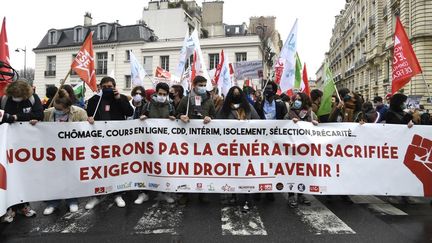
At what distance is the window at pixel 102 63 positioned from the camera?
43.1m

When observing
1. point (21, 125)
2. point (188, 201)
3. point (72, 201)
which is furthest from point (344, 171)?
point (21, 125)

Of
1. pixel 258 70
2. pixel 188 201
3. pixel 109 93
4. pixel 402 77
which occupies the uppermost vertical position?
pixel 258 70

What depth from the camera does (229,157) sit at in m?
5.93

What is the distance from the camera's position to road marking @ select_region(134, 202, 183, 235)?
4789 millimetres

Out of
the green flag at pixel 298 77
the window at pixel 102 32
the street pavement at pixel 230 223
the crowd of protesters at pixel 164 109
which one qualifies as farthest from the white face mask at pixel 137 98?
the window at pixel 102 32

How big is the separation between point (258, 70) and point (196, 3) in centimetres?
4433

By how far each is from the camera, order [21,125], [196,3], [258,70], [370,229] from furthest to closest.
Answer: [196,3] → [258,70] → [21,125] → [370,229]

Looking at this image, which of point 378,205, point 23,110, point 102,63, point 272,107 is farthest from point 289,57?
point 102,63

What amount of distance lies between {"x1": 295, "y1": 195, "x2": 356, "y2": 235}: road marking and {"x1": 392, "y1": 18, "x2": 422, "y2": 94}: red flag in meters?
2.85

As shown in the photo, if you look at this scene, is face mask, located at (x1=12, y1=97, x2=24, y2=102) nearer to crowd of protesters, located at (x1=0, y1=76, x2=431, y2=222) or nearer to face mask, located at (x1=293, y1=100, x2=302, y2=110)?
crowd of protesters, located at (x1=0, y1=76, x2=431, y2=222)

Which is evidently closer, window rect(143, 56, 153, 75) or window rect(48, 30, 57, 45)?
window rect(143, 56, 153, 75)

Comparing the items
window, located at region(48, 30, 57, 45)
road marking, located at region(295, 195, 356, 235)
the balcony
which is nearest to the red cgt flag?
road marking, located at region(295, 195, 356, 235)

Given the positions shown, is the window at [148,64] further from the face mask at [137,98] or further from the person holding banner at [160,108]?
the person holding banner at [160,108]

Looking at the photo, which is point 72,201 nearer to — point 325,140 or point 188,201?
point 188,201
